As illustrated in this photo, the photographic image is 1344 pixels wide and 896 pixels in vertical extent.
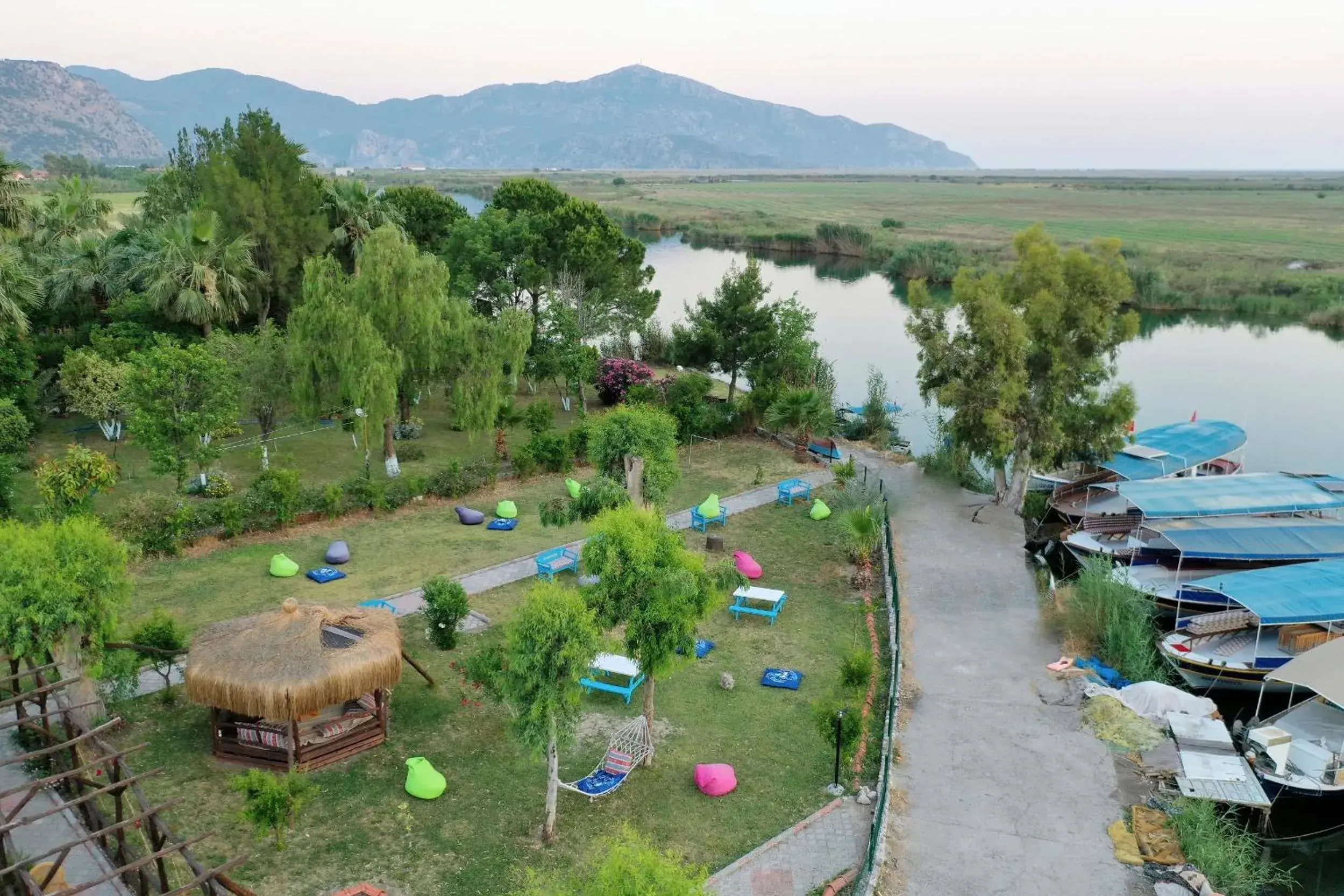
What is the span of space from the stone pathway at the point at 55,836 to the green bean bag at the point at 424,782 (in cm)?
375

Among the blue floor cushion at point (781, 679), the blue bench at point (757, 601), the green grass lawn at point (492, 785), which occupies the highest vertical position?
the blue bench at point (757, 601)

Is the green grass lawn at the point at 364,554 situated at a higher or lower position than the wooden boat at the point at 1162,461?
lower

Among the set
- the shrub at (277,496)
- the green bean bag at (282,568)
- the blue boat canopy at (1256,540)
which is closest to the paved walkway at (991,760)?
the blue boat canopy at (1256,540)

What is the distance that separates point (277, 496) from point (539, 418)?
981 centimetres

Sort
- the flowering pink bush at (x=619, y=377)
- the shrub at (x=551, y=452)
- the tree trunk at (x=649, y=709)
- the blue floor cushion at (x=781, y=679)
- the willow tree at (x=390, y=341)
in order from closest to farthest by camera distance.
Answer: the tree trunk at (x=649, y=709), the blue floor cushion at (x=781, y=679), the willow tree at (x=390, y=341), the shrub at (x=551, y=452), the flowering pink bush at (x=619, y=377)

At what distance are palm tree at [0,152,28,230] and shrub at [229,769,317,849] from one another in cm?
2708

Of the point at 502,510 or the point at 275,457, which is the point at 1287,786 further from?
the point at 275,457

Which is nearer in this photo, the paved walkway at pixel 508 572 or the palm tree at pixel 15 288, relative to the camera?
the paved walkway at pixel 508 572

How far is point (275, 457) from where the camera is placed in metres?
29.7

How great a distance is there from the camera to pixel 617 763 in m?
14.7

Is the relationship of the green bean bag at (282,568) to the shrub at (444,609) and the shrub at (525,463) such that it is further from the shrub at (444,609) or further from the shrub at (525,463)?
the shrub at (525,463)

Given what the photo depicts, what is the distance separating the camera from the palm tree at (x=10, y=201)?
31.1 m

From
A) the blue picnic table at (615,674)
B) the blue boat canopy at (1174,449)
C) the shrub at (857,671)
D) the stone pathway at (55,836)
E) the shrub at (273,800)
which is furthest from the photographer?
the blue boat canopy at (1174,449)

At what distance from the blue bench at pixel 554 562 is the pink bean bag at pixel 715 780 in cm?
773
